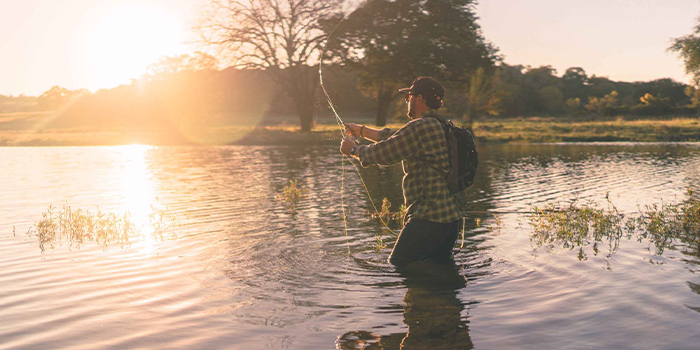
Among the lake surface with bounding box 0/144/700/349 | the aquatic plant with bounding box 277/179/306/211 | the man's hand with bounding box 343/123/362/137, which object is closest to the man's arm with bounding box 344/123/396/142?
the man's hand with bounding box 343/123/362/137

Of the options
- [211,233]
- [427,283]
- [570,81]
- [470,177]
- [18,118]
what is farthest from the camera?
[570,81]

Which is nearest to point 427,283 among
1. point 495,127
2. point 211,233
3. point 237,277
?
point 237,277

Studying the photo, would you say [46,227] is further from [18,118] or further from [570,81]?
[570,81]

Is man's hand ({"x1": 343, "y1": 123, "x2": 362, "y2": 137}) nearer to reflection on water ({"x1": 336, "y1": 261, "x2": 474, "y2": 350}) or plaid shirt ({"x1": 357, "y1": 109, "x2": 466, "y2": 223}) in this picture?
plaid shirt ({"x1": 357, "y1": 109, "x2": 466, "y2": 223})

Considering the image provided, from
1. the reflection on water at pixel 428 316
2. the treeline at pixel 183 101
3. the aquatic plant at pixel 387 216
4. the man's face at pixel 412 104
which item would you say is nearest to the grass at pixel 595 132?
the treeline at pixel 183 101

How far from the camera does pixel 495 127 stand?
6016cm

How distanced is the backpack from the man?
2.2 inches

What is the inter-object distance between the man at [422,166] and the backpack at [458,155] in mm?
56

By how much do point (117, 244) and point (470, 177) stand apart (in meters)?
6.29

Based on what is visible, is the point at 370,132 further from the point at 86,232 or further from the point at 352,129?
the point at 86,232

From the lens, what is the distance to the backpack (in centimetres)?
631

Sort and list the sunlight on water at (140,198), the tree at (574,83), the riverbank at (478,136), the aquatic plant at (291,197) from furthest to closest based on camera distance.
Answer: the tree at (574,83) < the riverbank at (478,136) < the aquatic plant at (291,197) < the sunlight on water at (140,198)

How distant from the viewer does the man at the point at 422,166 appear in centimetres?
616

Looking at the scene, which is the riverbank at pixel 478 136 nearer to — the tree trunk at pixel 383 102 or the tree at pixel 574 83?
→ the tree trunk at pixel 383 102
